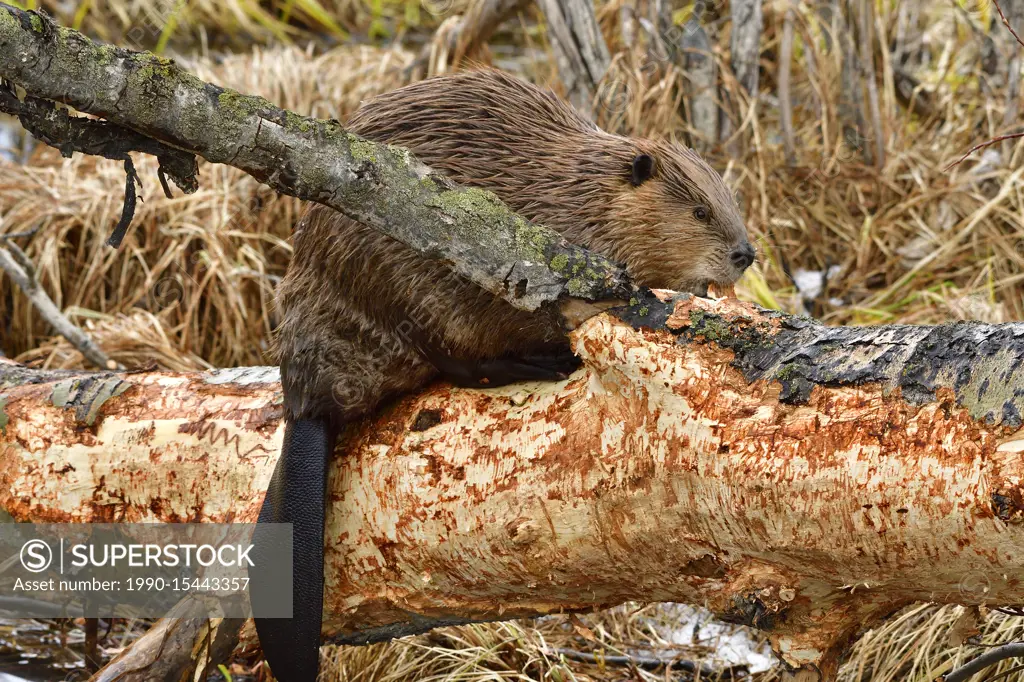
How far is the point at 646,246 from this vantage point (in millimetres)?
2254

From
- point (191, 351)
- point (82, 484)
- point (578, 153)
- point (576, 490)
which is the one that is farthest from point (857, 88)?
point (82, 484)

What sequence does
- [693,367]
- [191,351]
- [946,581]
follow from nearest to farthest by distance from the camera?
[946,581], [693,367], [191,351]

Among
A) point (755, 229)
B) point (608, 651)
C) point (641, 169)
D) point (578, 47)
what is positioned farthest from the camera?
point (578, 47)

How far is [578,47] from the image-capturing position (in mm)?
4293

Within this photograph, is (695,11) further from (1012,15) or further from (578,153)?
(578,153)

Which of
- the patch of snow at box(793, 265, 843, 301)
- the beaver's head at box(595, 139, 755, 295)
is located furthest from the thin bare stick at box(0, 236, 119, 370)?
the patch of snow at box(793, 265, 843, 301)

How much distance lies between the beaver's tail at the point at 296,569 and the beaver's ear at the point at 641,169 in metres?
0.90

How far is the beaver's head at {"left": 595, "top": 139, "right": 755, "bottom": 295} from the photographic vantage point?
224cm

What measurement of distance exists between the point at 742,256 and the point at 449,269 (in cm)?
69

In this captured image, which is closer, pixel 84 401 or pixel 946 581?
pixel 946 581

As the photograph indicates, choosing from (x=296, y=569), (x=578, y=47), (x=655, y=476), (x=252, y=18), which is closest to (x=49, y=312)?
(x=296, y=569)

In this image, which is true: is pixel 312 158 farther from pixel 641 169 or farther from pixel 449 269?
pixel 641 169

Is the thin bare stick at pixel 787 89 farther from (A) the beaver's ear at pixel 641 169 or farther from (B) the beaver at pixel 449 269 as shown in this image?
(A) the beaver's ear at pixel 641 169

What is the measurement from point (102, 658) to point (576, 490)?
5.02 feet
